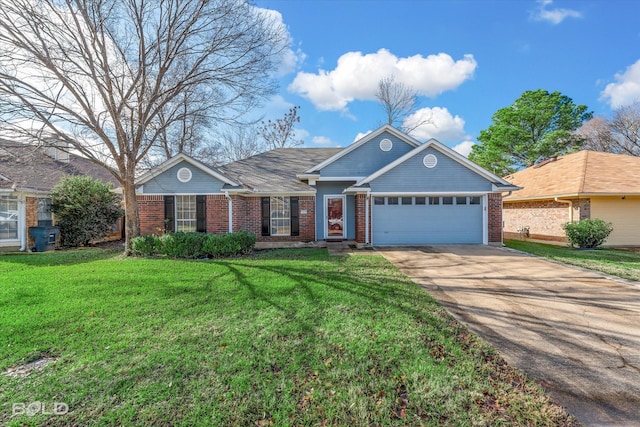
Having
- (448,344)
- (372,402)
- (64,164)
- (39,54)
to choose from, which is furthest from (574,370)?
(64,164)

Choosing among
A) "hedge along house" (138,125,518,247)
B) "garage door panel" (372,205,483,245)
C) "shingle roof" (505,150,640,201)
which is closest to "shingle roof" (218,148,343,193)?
"hedge along house" (138,125,518,247)

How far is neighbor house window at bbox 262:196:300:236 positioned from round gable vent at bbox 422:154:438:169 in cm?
599

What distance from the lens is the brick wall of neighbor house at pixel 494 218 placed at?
12430 millimetres

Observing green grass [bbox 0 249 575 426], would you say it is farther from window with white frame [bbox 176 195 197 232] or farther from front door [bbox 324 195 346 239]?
front door [bbox 324 195 346 239]

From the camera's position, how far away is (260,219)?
13516 millimetres

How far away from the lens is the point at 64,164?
59.3 feet

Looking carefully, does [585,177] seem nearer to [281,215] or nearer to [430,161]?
[430,161]

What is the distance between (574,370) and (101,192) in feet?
58.7

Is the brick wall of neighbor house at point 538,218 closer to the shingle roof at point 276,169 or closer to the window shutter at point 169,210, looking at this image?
the shingle roof at point 276,169

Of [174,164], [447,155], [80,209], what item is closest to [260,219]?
[174,164]

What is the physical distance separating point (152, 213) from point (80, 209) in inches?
171

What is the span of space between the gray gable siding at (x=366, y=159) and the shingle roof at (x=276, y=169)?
5.51 feet

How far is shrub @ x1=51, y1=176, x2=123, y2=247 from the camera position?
44.2 feet

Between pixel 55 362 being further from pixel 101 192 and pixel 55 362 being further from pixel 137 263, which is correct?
pixel 101 192
